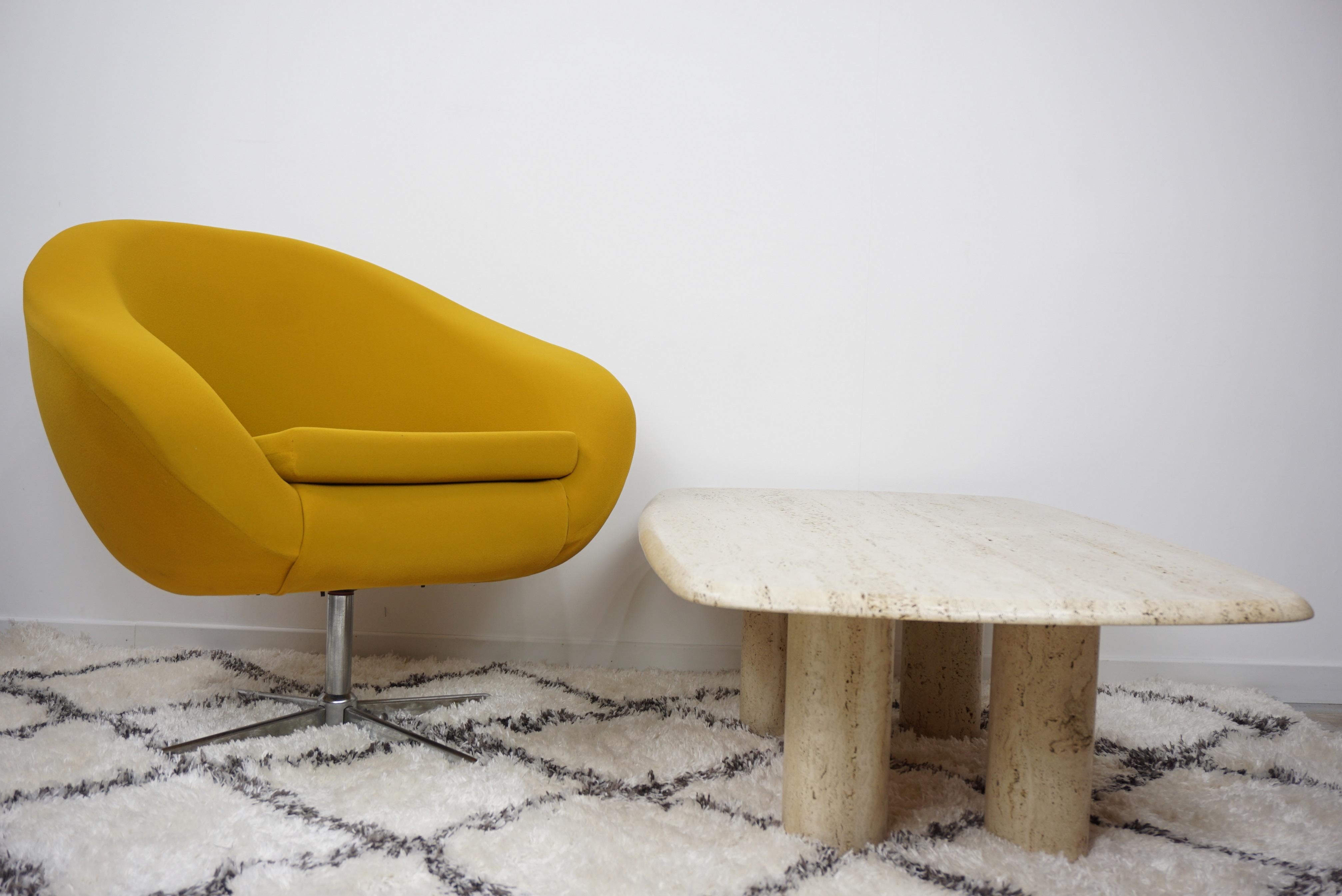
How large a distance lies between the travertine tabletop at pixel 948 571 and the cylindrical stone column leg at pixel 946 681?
0.28m

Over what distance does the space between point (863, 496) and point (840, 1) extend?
3.95 feet

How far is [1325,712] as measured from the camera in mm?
1786

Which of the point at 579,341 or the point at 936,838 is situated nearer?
the point at 936,838

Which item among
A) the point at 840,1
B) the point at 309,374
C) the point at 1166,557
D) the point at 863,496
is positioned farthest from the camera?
the point at 840,1

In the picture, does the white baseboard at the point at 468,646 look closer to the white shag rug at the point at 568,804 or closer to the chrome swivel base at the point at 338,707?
the white shag rug at the point at 568,804

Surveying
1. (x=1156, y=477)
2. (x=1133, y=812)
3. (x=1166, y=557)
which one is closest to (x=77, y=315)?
(x=1166, y=557)

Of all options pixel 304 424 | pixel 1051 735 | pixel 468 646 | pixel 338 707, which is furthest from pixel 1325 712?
pixel 304 424

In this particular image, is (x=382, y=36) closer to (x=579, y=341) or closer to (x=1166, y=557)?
(x=579, y=341)

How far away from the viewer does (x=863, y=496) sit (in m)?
1.48

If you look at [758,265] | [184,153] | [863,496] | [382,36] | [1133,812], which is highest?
[382,36]

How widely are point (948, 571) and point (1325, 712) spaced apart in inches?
63.9

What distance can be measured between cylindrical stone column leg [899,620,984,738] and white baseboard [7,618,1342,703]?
1.72 ft

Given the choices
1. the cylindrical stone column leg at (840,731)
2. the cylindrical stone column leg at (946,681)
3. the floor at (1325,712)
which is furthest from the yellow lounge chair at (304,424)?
the floor at (1325,712)

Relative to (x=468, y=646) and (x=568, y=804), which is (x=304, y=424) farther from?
(x=568, y=804)
